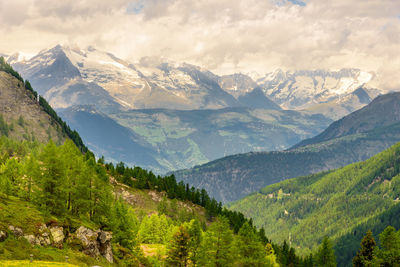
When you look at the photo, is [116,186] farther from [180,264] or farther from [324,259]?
[180,264]

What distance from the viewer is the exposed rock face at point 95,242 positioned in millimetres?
73988

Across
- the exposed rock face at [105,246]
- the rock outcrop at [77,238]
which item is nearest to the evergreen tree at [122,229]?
the rock outcrop at [77,238]

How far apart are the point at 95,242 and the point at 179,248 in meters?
17.9

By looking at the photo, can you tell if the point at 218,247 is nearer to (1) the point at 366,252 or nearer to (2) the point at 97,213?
(2) the point at 97,213

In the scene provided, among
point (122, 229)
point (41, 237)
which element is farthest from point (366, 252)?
point (41, 237)

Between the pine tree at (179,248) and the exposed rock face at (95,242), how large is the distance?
12.7 m

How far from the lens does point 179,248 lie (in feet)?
278

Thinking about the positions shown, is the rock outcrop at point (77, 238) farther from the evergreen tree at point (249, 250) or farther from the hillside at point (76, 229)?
the evergreen tree at point (249, 250)

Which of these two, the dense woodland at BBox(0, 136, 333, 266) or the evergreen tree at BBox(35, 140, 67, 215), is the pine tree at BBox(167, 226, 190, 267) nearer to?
the dense woodland at BBox(0, 136, 333, 266)

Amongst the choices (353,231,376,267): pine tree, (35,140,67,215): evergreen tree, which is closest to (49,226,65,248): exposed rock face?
(35,140,67,215): evergreen tree

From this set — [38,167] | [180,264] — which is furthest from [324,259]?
[38,167]

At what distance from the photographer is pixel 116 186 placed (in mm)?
198125

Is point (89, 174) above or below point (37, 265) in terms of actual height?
above

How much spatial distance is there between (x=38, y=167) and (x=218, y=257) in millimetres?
39803
